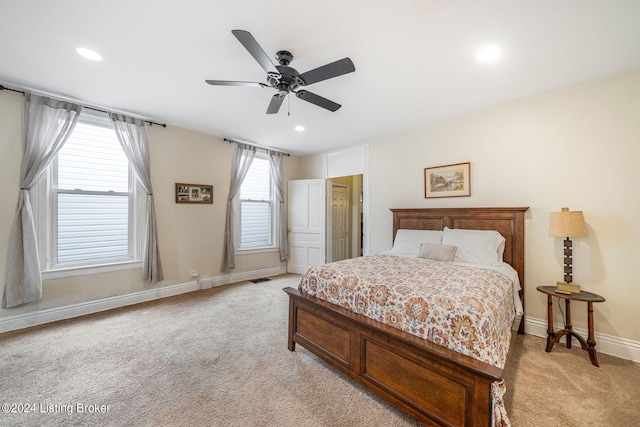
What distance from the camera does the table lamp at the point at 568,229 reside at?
2.39 meters

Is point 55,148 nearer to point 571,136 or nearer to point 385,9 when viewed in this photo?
point 385,9

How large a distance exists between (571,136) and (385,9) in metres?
2.49

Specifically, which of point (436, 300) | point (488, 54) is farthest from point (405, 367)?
point (488, 54)

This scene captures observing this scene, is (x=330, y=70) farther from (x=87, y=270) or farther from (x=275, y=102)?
(x=87, y=270)

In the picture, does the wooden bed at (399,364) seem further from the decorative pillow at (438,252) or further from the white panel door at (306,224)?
the white panel door at (306,224)

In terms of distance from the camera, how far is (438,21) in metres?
1.79

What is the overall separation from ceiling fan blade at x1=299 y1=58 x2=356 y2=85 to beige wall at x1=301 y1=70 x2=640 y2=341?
2.33m

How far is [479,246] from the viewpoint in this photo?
287cm

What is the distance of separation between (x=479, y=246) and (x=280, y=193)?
3.78 m

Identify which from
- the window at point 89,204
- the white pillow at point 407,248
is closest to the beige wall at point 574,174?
the white pillow at point 407,248

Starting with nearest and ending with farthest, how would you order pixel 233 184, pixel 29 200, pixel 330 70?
pixel 330 70 < pixel 29 200 < pixel 233 184

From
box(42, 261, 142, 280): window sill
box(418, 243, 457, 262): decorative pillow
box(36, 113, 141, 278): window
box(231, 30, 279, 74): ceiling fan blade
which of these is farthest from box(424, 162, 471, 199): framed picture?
box(42, 261, 142, 280): window sill

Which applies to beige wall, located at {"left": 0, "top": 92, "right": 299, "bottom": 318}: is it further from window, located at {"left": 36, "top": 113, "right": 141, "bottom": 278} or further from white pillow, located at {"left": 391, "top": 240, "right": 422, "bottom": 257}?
white pillow, located at {"left": 391, "top": 240, "right": 422, "bottom": 257}

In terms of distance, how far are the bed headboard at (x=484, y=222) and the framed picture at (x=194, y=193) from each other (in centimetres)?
332
